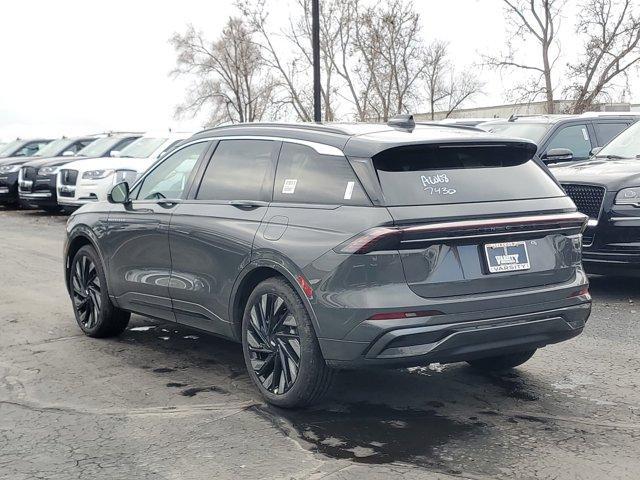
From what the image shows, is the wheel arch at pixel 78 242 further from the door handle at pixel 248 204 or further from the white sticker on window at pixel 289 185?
the white sticker on window at pixel 289 185

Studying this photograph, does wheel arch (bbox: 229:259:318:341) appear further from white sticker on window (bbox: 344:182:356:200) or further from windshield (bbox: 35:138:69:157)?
windshield (bbox: 35:138:69:157)

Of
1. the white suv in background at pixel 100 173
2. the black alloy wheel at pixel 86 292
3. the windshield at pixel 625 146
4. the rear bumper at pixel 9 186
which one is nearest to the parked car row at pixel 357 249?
the black alloy wheel at pixel 86 292

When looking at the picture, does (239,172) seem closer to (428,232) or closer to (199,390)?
(199,390)

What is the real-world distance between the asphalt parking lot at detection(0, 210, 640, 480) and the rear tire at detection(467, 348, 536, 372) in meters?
0.10

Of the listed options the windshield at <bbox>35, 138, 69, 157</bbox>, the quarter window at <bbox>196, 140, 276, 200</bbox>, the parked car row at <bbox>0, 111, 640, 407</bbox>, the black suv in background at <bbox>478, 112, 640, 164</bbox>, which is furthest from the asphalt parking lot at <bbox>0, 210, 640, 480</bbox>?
the windshield at <bbox>35, 138, 69, 157</bbox>

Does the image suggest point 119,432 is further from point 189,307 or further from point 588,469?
point 588,469

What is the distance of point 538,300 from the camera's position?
4.98m

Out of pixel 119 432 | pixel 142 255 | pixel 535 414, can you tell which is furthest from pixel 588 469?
pixel 142 255

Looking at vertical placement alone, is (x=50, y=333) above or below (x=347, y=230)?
below

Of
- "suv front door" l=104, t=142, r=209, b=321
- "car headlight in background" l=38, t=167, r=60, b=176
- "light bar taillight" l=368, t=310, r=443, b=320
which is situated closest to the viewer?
"light bar taillight" l=368, t=310, r=443, b=320

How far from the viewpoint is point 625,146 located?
1002 centimetres

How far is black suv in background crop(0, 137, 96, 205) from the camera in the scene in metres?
22.6

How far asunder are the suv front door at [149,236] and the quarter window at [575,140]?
6.97 metres

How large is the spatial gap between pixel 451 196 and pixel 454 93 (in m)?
48.0
